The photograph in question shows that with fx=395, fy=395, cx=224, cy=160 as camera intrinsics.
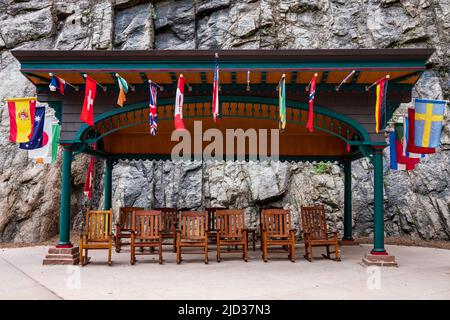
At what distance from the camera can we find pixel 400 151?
341 inches

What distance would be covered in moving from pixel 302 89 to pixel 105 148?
6024mm

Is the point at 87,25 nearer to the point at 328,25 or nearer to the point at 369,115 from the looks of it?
the point at 328,25

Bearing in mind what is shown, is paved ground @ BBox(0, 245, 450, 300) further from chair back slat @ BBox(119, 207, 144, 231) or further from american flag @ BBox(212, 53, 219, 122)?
american flag @ BBox(212, 53, 219, 122)

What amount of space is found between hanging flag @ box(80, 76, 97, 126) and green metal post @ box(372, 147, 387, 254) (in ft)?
18.5

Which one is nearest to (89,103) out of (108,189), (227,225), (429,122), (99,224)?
(99,224)

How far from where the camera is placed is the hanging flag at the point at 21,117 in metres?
7.95

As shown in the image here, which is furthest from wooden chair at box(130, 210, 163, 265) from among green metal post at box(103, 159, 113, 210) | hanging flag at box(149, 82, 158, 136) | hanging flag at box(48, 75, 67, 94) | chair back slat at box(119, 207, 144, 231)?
green metal post at box(103, 159, 113, 210)

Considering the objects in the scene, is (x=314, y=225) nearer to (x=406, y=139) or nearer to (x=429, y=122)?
(x=406, y=139)

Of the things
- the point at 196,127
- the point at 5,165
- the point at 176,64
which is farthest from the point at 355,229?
the point at 5,165

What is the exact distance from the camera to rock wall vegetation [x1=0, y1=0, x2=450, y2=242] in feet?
46.8

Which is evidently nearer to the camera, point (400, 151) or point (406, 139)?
point (406, 139)

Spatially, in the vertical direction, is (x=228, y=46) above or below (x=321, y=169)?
above

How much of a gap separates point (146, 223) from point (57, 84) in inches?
127

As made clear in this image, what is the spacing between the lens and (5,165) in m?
14.3
